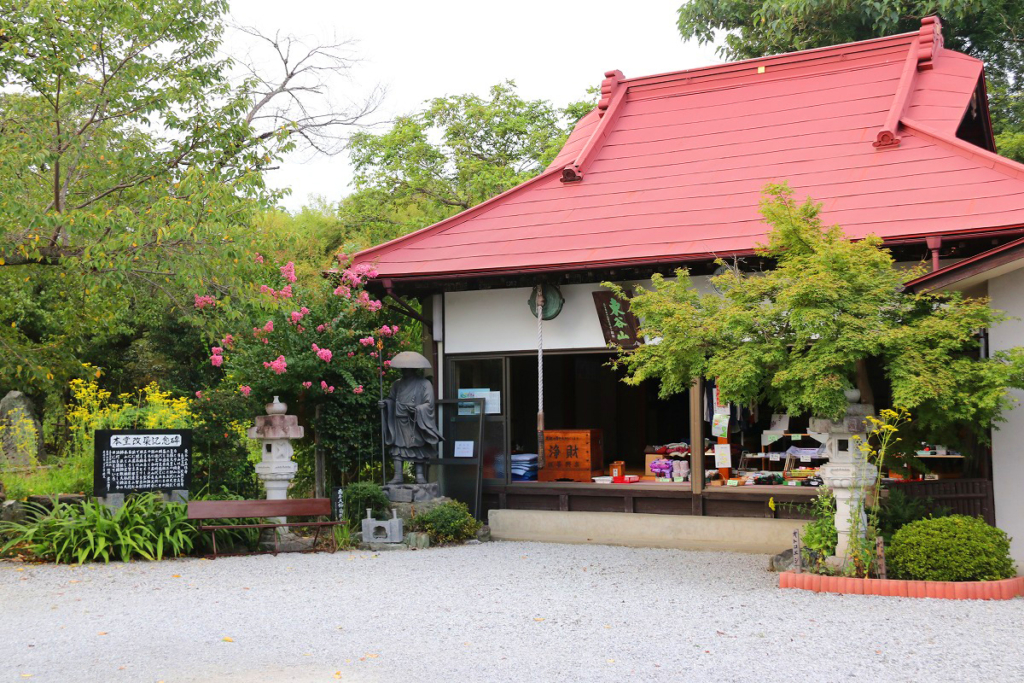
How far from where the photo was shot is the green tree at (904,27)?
20062 millimetres

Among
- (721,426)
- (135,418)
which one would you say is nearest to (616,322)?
(721,426)

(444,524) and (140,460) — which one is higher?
(140,460)

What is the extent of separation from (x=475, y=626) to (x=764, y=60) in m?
10.2

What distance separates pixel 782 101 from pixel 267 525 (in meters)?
8.92

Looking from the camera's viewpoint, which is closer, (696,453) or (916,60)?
(696,453)

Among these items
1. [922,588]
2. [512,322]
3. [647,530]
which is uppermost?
[512,322]

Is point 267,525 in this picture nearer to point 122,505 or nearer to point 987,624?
point 122,505

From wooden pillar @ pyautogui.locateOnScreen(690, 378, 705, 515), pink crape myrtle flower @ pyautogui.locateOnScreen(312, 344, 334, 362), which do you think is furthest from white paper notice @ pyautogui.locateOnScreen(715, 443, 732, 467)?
pink crape myrtle flower @ pyautogui.locateOnScreen(312, 344, 334, 362)

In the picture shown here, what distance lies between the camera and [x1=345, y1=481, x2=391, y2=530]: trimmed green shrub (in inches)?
473

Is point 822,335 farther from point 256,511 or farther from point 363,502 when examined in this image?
point 256,511

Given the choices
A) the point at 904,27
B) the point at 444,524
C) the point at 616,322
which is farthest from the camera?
the point at 904,27

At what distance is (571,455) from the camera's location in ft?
44.5

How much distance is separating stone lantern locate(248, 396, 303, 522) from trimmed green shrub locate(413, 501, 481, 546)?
5.94ft

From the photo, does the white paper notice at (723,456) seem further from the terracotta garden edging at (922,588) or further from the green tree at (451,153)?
the green tree at (451,153)
